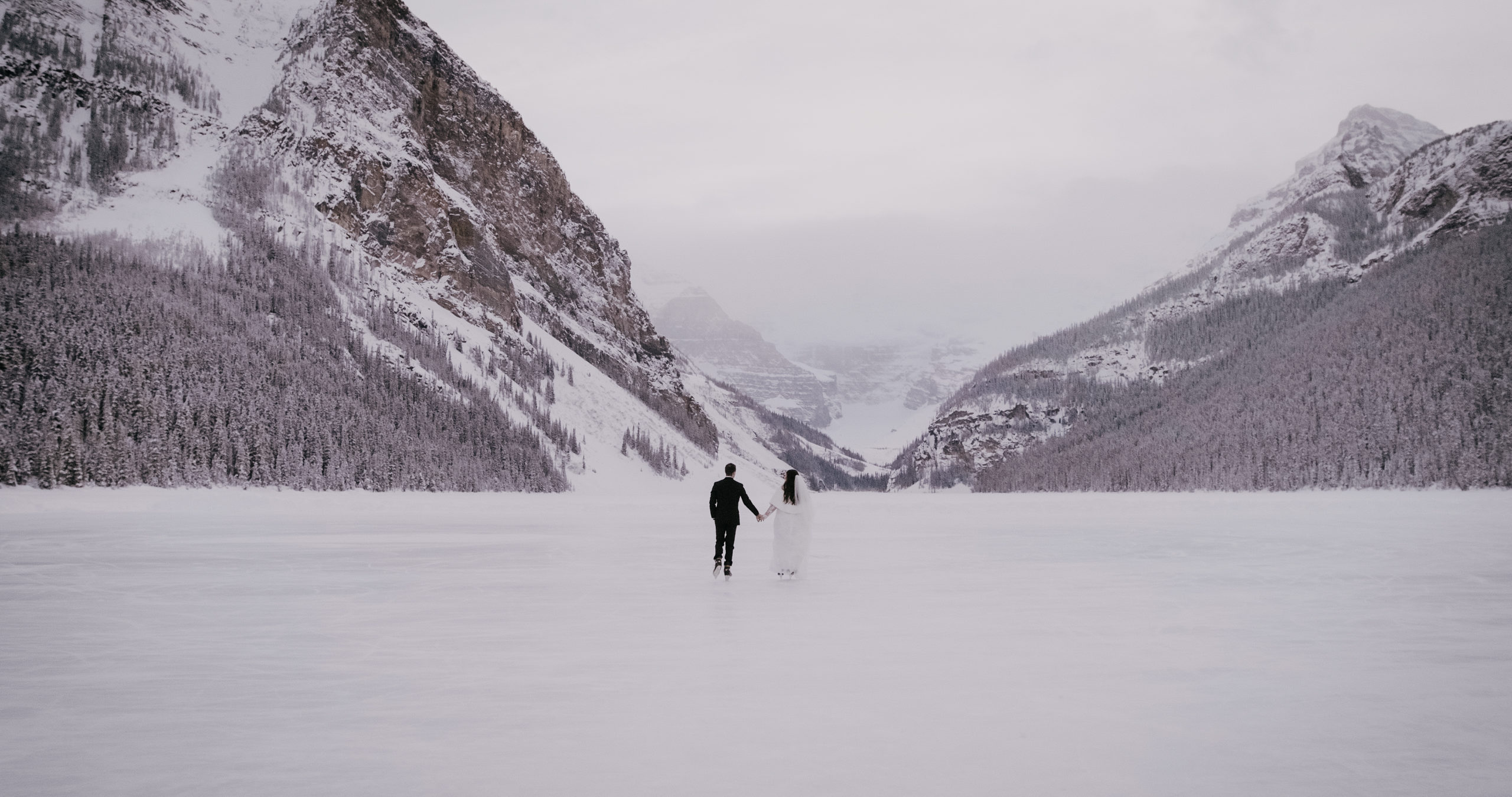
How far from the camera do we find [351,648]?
42.7 ft

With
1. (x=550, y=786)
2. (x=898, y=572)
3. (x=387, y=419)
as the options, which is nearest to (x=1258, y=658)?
(x=550, y=786)

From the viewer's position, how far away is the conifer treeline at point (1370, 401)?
425 feet

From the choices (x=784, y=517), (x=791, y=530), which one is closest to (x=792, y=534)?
(x=791, y=530)

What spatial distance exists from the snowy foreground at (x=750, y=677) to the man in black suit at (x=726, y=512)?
Result: 2.65ft

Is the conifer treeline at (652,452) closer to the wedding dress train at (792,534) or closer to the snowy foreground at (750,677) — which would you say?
the snowy foreground at (750,677)

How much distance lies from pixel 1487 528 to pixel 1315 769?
48.4 meters

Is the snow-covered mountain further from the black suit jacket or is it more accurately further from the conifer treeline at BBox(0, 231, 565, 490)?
the black suit jacket

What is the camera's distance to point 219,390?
100 m

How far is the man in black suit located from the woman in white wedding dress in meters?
0.66

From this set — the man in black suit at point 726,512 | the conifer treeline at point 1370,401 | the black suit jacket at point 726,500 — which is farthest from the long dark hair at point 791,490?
the conifer treeline at point 1370,401

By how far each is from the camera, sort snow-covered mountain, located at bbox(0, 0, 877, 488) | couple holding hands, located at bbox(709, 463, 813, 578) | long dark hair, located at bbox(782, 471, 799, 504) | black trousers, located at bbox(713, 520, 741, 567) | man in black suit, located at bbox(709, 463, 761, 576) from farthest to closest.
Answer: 1. snow-covered mountain, located at bbox(0, 0, 877, 488)
2. black trousers, located at bbox(713, 520, 741, 567)
3. man in black suit, located at bbox(709, 463, 761, 576)
4. couple holding hands, located at bbox(709, 463, 813, 578)
5. long dark hair, located at bbox(782, 471, 799, 504)

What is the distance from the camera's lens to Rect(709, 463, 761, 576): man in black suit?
22016 millimetres

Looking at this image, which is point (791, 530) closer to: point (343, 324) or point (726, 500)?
point (726, 500)

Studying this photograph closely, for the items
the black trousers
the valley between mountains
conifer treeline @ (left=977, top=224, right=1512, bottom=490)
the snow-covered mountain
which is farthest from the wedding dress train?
conifer treeline @ (left=977, top=224, right=1512, bottom=490)
